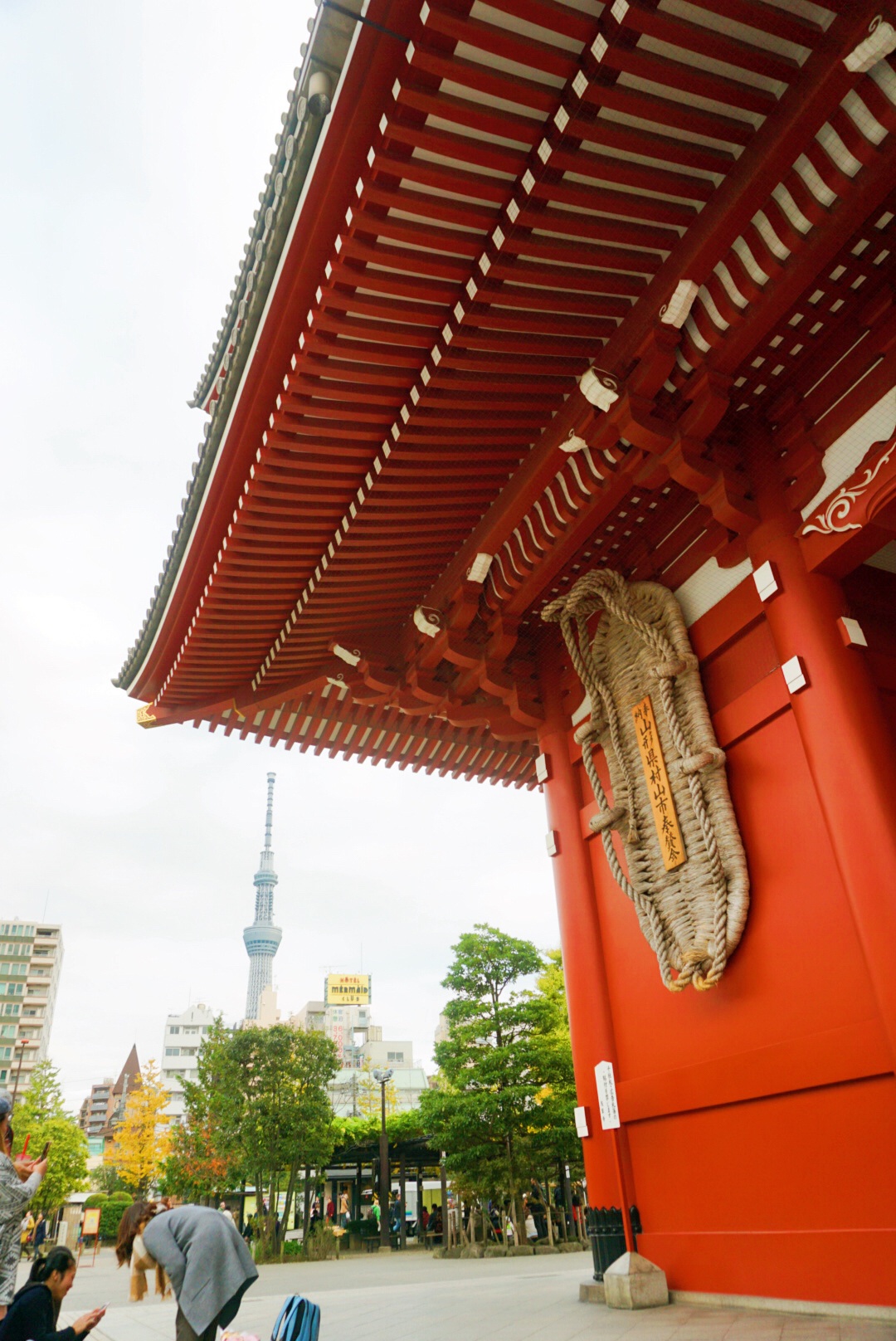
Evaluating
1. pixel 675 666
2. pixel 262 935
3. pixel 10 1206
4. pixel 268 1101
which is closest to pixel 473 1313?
pixel 10 1206

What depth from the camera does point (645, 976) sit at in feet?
21.1

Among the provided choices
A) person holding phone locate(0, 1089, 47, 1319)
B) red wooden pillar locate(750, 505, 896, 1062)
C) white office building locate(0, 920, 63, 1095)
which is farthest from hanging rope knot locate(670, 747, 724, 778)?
white office building locate(0, 920, 63, 1095)

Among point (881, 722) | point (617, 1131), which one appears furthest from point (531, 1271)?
point (881, 722)

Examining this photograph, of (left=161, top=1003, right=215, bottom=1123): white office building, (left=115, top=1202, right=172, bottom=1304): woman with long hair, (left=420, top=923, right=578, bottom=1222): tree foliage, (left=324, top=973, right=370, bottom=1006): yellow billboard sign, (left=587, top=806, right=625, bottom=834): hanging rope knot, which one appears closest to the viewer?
(left=115, top=1202, right=172, bottom=1304): woman with long hair

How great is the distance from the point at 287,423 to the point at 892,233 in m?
3.73

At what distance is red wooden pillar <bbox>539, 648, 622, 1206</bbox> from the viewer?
6496mm

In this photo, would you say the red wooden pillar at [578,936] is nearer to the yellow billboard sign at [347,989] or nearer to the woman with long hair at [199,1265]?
the woman with long hair at [199,1265]

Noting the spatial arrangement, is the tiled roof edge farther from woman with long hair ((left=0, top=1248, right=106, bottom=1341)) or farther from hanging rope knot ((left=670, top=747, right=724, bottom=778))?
woman with long hair ((left=0, top=1248, right=106, bottom=1341))

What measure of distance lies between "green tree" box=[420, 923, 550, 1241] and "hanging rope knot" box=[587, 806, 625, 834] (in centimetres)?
1077

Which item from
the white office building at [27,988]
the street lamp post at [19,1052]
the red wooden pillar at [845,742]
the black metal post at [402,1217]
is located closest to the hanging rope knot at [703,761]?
the red wooden pillar at [845,742]

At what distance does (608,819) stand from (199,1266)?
153 inches

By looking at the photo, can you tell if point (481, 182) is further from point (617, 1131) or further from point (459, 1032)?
point (459, 1032)

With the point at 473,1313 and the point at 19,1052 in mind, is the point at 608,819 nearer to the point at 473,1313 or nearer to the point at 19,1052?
the point at 473,1313

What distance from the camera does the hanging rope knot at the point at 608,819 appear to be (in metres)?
6.38
